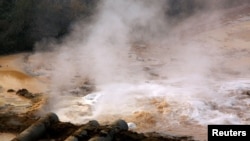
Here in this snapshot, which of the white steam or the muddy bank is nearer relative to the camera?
the muddy bank

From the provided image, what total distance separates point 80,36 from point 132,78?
6107 millimetres

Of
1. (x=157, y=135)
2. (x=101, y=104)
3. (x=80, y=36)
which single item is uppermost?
(x=80, y=36)

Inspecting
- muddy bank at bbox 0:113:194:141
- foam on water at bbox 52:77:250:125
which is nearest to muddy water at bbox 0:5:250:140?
foam on water at bbox 52:77:250:125

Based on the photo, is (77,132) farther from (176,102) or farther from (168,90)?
(168,90)

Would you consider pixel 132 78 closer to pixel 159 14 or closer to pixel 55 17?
pixel 55 17

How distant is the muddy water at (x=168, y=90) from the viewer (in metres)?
9.92

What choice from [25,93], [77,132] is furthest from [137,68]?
[77,132]

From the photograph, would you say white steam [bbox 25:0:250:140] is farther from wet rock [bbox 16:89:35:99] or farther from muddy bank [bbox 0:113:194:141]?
muddy bank [bbox 0:113:194:141]

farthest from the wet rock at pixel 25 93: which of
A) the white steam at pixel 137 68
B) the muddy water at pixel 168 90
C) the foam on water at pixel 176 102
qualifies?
the foam on water at pixel 176 102

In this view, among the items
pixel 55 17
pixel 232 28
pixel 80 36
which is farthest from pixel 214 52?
pixel 55 17

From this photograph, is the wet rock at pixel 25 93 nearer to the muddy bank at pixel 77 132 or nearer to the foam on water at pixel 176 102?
the foam on water at pixel 176 102

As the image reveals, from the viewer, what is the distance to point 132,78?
13062 millimetres

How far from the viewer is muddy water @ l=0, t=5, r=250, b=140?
32.6 ft

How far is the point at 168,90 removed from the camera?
38.2ft
